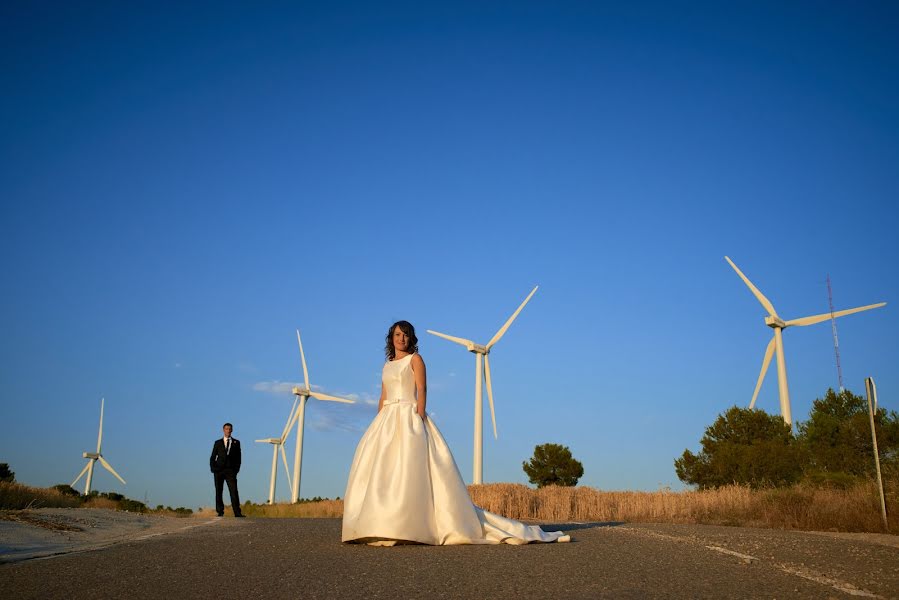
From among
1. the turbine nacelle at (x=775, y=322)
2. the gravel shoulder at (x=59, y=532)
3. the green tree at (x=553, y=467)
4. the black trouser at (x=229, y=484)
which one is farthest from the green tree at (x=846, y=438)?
the gravel shoulder at (x=59, y=532)

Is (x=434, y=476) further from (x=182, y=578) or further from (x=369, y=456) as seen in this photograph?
(x=182, y=578)

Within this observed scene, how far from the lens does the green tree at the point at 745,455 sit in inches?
1489

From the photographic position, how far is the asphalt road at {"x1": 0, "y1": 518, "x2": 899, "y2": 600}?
4496 mm

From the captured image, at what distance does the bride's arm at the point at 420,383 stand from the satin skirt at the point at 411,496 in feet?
0.39

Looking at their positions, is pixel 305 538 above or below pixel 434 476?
below

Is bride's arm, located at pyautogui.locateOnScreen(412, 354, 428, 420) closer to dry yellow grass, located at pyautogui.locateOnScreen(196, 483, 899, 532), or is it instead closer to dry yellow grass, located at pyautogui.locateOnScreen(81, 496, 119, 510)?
dry yellow grass, located at pyautogui.locateOnScreen(196, 483, 899, 532)

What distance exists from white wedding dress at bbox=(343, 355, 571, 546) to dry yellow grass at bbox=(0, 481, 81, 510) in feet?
31.6

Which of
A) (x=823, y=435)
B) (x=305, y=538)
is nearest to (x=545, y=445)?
(x=823, y=435)

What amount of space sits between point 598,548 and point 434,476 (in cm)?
213

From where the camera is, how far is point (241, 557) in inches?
254

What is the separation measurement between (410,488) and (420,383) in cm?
149

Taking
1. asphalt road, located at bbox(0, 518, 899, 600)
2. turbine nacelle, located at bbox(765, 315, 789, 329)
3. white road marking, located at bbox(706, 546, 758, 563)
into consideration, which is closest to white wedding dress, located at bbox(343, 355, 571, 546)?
asphalt road, located at bbox(0, 518, 899, 600)

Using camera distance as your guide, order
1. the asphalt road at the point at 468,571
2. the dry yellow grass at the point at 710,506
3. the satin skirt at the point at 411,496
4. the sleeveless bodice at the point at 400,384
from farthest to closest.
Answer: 1. the dry yellow grass at the point at 710,506
2. the sleeveless bodice at the point at 400,384
3. the satin skirt at the point at 411,496
4. the asphalt road at the point at 468,571

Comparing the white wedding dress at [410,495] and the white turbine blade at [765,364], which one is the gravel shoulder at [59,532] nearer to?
the white wedding dress at [410,495]
